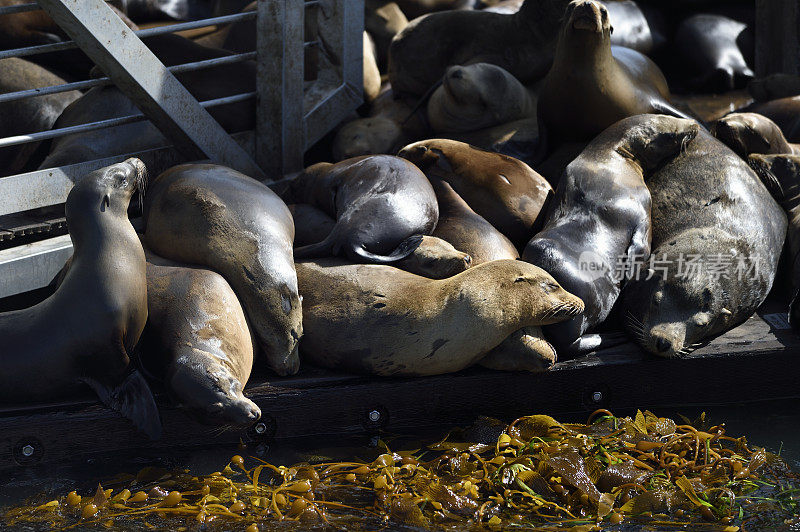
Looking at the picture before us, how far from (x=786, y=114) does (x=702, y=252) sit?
2176mm

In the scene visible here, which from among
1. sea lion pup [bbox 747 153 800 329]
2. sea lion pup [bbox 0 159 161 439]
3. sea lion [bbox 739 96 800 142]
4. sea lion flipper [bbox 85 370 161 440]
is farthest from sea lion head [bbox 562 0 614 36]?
sea lion flipper [bbox 85 370 161 440]

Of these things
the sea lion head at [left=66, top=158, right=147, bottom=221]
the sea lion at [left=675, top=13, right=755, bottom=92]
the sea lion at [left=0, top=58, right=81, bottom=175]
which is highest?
the sea lion head at [left=66, top=158, right=147, bottom=221]

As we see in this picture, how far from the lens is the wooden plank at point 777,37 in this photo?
721cm

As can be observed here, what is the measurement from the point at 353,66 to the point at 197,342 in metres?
2.92

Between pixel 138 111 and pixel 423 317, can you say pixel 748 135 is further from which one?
pixel 138 111

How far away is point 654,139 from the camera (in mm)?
5031

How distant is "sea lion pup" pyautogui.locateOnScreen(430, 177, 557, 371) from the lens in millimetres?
3947

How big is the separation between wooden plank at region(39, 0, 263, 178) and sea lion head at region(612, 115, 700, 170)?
6.60 feet

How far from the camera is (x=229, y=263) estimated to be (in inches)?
154

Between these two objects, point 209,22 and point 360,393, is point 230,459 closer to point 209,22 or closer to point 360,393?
point 360,393

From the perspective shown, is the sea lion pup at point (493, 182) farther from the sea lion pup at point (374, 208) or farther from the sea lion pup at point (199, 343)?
the sea lion pup at point (199, 343)

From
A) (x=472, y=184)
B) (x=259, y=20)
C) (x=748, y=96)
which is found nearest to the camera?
(x=472, y=184)

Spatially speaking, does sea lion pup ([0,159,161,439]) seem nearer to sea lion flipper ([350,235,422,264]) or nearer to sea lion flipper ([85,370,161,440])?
sea lion flipper ([85,370,161,440])

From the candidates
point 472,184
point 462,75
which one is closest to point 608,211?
point 472,184
